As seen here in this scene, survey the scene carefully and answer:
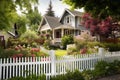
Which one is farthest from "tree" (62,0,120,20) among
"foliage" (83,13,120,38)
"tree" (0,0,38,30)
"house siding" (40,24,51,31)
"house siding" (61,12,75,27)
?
"house siding" (40,24,51,31)

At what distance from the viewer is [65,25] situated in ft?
138

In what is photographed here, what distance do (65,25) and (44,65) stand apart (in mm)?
31713

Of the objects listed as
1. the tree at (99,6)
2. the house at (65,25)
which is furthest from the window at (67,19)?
the tree at (99,6)

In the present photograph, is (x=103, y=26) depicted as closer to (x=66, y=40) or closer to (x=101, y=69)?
(x=66, y=40)

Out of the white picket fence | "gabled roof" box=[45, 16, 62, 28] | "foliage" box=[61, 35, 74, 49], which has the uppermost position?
"gabled roof" box=[45, 16, 62, 28]

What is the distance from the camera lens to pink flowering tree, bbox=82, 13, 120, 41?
29.9 meters

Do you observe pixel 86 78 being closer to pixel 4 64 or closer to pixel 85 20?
pixel 4 64

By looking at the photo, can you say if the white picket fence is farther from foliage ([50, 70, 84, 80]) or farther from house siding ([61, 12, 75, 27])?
house siding ([61, 12, 75, 27])

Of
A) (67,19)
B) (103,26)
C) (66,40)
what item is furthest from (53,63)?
(67,19)

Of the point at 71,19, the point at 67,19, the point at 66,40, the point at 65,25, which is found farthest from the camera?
the point at 67,19

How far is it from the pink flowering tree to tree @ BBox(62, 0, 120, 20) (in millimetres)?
13608

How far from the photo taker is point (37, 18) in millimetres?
84125

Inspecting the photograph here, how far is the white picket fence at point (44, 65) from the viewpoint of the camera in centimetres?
985

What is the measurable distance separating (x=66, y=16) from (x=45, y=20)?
5.63m
